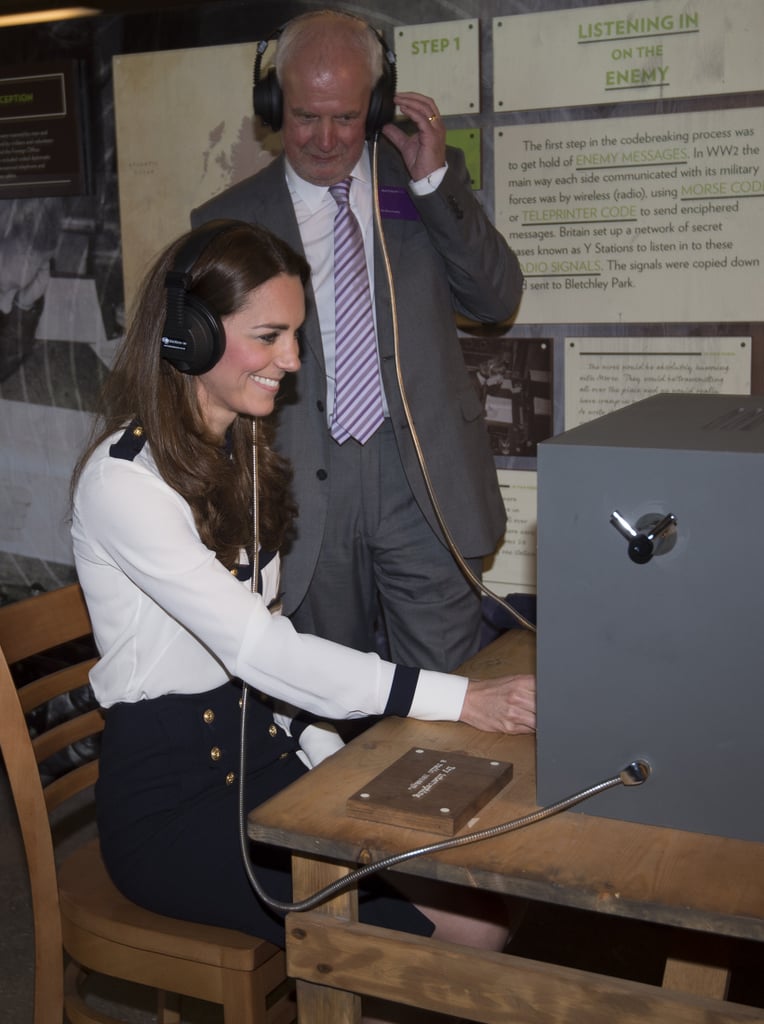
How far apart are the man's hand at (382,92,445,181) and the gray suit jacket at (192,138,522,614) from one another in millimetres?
48

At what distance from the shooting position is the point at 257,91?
2295 millimetres

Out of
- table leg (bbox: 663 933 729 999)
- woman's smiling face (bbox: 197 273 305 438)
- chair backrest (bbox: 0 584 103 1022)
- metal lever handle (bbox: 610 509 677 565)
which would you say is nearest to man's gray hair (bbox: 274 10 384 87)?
woman's smiling face (bbox: 197 273 305 438)

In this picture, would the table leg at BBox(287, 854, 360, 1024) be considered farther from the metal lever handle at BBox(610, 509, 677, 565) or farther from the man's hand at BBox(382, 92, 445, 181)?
the man's hand at BBox(382, 92, 445, 181)

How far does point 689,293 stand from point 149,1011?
1.89m

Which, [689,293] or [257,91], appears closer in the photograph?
[257,91]

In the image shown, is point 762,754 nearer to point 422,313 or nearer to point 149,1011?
point 422,313

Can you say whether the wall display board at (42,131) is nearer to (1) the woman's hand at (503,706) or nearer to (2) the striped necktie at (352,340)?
(2) the striped necktie at (352,340)

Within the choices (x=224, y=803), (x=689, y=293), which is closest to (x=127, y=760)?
(x=224, y=803)

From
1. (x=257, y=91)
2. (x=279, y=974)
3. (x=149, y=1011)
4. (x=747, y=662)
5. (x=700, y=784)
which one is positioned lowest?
(x=149, y=1011)

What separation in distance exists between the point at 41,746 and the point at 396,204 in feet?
4.18

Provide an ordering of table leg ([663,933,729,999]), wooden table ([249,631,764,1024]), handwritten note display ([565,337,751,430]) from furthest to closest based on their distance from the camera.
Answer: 1. handwritten note display ([565,337,751,430])
2. table leg ([663,933,729,999])
3. wooden table ([249,631,764,1024])

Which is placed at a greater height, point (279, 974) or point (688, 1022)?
point (688, 1022)

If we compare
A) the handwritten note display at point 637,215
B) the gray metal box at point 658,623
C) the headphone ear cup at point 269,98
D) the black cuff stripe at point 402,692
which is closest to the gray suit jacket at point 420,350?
the headphone ear cup at point 269,98

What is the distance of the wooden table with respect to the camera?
1066 millimetres
